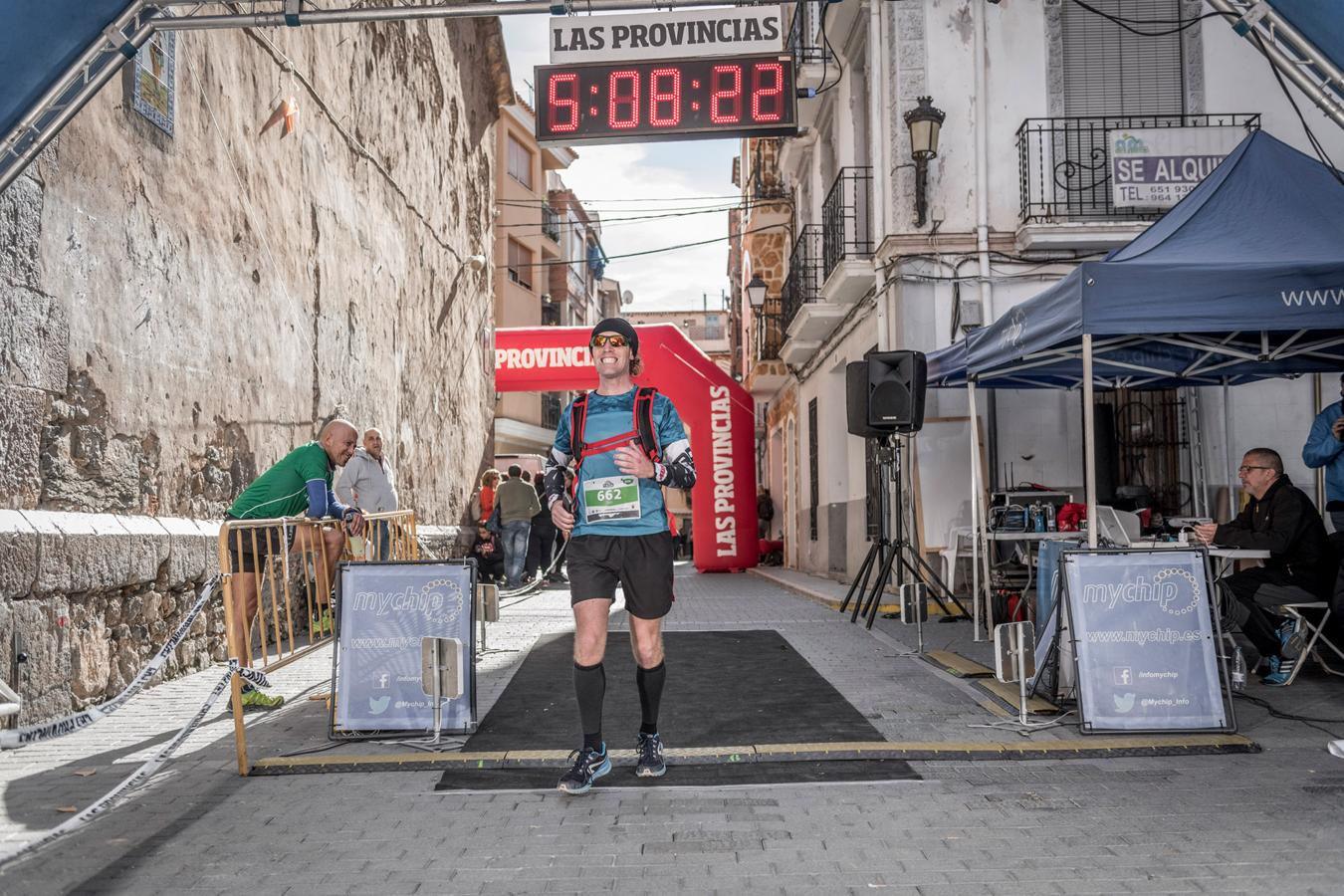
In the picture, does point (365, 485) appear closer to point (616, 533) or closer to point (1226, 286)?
point (616, 533)

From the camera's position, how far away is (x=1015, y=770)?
197 inches

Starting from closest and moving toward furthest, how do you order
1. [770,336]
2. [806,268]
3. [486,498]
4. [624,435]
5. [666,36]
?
1. [624,435]
2. [666,36]
3. [486,498]
4. [806,268]
5. [770,336]

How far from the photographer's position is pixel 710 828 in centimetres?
414

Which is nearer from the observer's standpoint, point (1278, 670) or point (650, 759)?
point (650, 759)

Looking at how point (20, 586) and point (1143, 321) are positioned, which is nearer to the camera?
point (20, 586)

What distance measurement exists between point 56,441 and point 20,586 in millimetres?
1034

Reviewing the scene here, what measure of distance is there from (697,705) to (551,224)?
40.1 meters

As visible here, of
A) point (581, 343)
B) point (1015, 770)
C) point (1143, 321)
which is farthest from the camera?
point (581, 343)

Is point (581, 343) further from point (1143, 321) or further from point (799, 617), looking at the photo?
point (1143, 321)

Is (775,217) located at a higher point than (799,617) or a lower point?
higher

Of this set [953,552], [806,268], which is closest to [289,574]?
[953,552]

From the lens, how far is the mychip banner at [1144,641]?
5.53m

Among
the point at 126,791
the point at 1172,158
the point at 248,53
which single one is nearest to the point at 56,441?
the point at 126,791

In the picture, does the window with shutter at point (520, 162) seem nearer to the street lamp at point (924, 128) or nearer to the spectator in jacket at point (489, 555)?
the spectator in jacket at point (489, 555)
